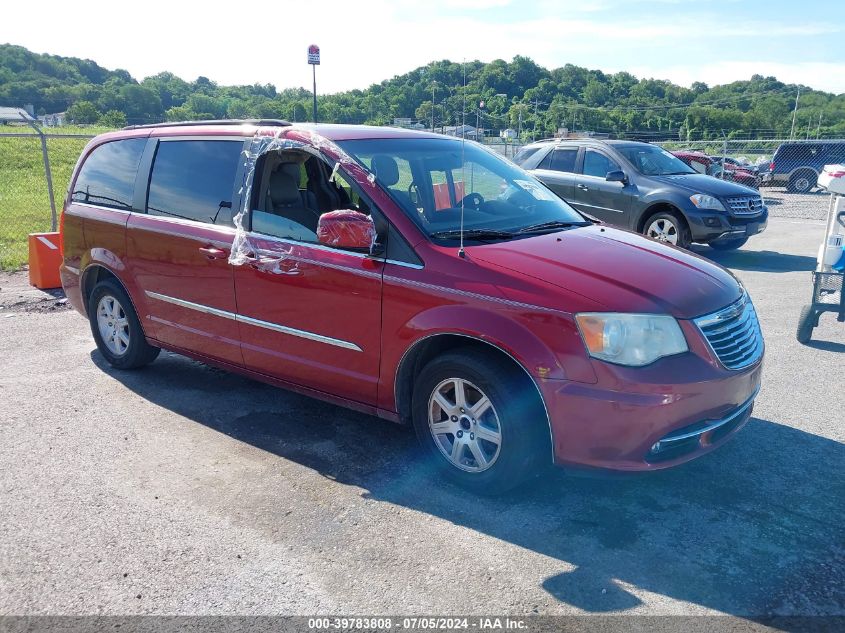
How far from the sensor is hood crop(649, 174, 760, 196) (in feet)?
34.6

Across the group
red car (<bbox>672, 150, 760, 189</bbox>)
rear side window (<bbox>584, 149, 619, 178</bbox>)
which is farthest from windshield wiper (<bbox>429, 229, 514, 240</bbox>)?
red car (<bbox>672, 150, 760, 189</bbox>)

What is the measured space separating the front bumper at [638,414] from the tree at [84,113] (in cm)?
2780

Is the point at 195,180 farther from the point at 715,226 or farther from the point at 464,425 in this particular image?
the point at 715,226

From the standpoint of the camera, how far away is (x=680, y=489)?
12.3 ft

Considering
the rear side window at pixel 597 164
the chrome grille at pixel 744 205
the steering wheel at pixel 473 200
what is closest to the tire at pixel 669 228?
the chrome grille at pixel 744 205

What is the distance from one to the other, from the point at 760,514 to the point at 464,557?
1500 mm

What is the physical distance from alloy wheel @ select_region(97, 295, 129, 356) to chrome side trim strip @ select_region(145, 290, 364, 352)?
570 millimetres

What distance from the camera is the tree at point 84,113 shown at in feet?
90.7

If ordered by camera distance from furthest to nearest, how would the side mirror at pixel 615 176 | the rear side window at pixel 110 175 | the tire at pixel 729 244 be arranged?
the tire at pixel 729 244, the side mirror at pixel 615 176, the rear side window at pixel 110 175

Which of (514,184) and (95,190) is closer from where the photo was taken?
(514,184)

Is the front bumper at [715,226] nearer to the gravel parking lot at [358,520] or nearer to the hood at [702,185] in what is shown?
the hood at [702,185]

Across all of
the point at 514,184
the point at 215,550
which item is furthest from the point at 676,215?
the point at 215,550

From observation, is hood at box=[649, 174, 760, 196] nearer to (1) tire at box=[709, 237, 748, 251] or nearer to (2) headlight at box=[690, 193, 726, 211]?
(2) headlight at box=[690, 193, 726, 211]

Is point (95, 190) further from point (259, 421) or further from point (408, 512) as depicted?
point (408, 512)
